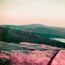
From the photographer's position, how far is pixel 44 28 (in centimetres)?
229

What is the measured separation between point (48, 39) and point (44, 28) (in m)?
0.16

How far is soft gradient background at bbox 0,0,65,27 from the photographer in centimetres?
227

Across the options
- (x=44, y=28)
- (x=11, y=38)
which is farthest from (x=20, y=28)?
(x=44, y=28)

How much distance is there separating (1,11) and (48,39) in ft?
2.54

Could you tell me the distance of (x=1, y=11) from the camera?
2.42 meters

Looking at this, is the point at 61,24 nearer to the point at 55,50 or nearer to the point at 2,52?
the point at 55,50

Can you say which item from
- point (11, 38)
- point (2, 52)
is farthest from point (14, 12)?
point (2, 52)

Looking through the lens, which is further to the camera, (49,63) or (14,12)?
(14,12)

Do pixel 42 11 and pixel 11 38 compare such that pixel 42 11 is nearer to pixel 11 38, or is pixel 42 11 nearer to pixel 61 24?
pixel 61 24

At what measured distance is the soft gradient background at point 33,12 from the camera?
89.4 inches

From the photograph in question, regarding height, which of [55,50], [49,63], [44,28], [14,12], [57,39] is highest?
[14,12]

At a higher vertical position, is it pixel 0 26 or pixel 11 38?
pixel 0 26

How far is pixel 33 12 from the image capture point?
7.66ft

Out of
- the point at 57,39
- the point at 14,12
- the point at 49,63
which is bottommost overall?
the point at 49,63
